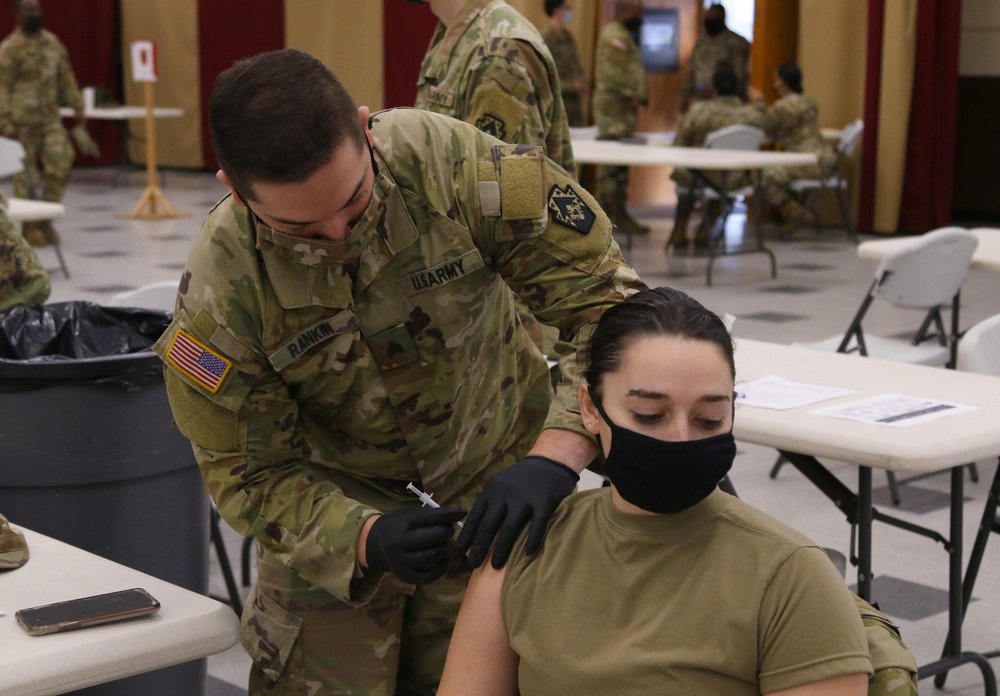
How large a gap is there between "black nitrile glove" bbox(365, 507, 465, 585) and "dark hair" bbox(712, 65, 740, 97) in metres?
7.43

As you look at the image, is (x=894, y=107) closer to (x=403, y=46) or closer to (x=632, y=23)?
(x=632, y=23)

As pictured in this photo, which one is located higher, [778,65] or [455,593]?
[778,65]

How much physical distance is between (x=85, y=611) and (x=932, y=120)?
806cm

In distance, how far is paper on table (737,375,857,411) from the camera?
234cm

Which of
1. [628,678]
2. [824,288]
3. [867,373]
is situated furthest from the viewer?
[824,288]

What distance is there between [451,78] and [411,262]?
1518mm

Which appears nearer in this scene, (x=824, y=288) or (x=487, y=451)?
(x=487, y=451)

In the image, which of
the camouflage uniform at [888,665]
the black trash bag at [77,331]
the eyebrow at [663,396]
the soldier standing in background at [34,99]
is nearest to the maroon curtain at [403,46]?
the soldier standing in background at [34,99]

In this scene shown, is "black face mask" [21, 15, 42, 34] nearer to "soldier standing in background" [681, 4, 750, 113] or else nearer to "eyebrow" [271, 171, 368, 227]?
"soldier standing in background" [681, 4, 750, 113]

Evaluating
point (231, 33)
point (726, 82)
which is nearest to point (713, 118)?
point (726, 82)

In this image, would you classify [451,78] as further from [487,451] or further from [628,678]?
[628,678]

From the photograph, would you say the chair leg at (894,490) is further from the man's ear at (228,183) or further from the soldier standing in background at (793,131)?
A: the soldier standing in background at (793,131)

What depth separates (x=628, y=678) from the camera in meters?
1.35

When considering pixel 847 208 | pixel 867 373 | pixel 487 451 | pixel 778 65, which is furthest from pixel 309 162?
pixel 778 65
